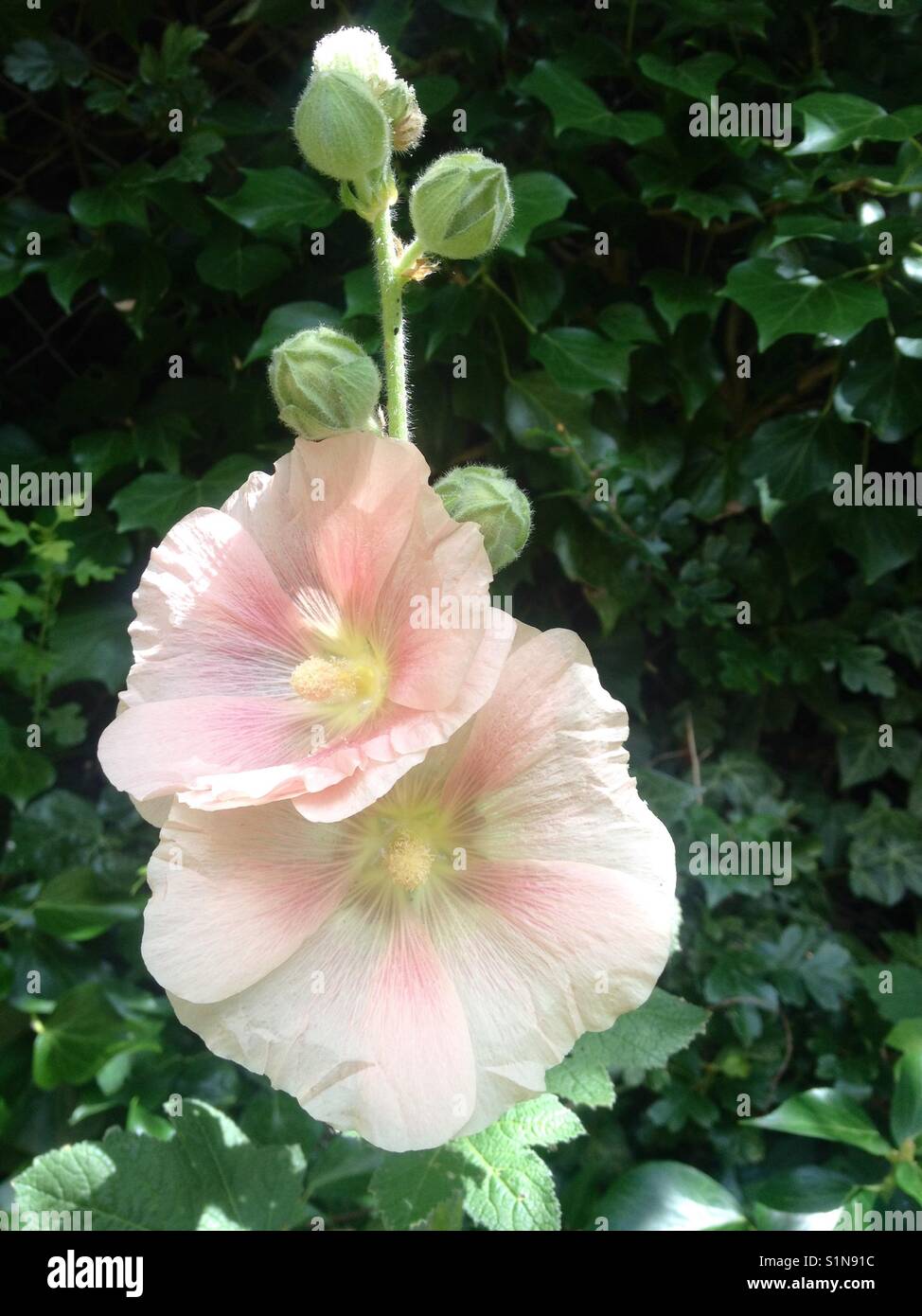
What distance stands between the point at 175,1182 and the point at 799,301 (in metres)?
1.33

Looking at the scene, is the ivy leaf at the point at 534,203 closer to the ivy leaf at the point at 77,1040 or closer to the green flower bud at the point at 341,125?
the green flower bud at the point at 341,125

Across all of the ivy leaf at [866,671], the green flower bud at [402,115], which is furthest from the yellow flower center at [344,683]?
the ivy leaf at [866,671]

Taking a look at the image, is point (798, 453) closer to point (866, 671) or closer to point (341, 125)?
point (866, 671)

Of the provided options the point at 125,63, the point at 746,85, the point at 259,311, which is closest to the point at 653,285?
the point at 746,85

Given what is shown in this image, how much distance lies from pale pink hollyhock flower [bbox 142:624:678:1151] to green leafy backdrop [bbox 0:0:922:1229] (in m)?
0.58

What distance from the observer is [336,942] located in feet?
2.47

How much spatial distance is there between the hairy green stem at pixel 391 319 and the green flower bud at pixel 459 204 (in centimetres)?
3

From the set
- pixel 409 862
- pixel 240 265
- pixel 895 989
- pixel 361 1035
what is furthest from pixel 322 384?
pixel 895 989

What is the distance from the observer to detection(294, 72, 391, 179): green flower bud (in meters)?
A: 0.74

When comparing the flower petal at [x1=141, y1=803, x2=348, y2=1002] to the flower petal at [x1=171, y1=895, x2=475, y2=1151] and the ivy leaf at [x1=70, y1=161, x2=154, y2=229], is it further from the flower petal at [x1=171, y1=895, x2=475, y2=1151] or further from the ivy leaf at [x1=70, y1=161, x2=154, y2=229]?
the ivy leaf at [x1=70, y1=161, x2=154, y2=229]

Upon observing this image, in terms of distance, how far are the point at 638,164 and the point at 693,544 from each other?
1.88ft

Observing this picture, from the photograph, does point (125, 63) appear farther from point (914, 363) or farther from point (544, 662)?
point (544, 662)

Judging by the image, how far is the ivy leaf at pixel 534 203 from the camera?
1305 millimetres

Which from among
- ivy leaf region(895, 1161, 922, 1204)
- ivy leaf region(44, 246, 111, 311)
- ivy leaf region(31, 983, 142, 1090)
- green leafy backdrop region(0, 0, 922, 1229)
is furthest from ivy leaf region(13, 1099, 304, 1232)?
ivy leaf region(44, 246, 111, 311)
